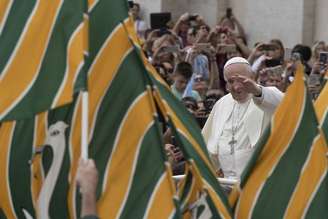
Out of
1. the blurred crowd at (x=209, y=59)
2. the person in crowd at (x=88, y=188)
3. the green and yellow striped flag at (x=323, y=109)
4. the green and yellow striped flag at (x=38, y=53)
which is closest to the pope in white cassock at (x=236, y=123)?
the blurred crowd at (x=209, y=59)

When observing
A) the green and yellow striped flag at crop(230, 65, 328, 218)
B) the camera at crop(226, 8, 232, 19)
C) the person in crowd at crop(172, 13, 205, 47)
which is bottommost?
the camera at crop(226, 8, 232, 19)

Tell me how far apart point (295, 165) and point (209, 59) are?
8.95 meters

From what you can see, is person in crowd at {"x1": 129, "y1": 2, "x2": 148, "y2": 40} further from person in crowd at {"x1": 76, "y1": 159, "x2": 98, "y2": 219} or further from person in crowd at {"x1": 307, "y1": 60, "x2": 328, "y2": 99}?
person in crowd at {"x1": 76, "y1": 159, "x2": 98, "y2": 219}

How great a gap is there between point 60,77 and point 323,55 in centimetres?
783

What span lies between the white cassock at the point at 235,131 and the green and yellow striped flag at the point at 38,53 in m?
2.63

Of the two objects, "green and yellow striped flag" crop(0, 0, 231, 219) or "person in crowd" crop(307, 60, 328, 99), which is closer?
"green and yellow striped flag" crop(0, 0, 231, 219)

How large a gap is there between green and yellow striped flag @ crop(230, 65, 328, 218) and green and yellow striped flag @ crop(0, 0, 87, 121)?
3.39ft

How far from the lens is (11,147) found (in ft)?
19.6

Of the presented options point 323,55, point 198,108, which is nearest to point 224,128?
point 198,108

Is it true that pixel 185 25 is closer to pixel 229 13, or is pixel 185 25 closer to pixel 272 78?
pixel 229 13

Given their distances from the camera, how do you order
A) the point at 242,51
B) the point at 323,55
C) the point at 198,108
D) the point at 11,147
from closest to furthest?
the point at 11,147
the point at 198,108
the point at 323,55
the point at 242,51

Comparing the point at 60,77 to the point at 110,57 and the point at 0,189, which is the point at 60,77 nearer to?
the point at 110,57

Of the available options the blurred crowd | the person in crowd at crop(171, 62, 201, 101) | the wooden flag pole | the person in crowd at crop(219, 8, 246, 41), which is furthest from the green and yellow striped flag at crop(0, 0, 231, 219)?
the person in crowd at crop(219, 8, 246, 41)

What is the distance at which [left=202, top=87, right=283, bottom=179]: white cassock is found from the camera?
8.24 m
